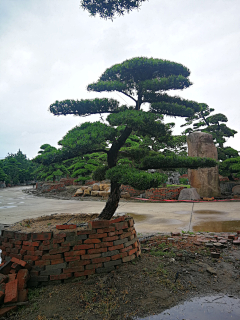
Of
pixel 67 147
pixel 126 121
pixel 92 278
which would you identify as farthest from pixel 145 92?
pixel 92 278

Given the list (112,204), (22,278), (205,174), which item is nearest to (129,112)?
(112,204)

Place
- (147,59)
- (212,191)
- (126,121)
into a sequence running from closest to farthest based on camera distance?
(126,121)
(147,59)
(212,191)

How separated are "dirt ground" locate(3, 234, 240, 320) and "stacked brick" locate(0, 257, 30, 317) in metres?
0.12

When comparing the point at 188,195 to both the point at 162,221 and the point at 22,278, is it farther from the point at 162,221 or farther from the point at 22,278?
the point at 22,278

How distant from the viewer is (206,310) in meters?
2.24

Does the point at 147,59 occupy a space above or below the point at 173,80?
above

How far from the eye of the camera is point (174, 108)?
13.1 ft

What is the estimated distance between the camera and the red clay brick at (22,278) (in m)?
2.60

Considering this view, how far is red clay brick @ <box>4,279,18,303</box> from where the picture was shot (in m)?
2.39

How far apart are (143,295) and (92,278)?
0.73m

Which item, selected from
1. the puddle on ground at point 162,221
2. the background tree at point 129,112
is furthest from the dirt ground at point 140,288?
the puddle on ground at point 162,221

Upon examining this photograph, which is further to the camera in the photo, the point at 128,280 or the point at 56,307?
the point at 128,280

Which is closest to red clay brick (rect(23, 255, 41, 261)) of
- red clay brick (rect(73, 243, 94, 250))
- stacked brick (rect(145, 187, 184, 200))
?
red clay brick (rect(73, 243, 94, 250))

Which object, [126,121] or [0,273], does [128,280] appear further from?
[126,121]
